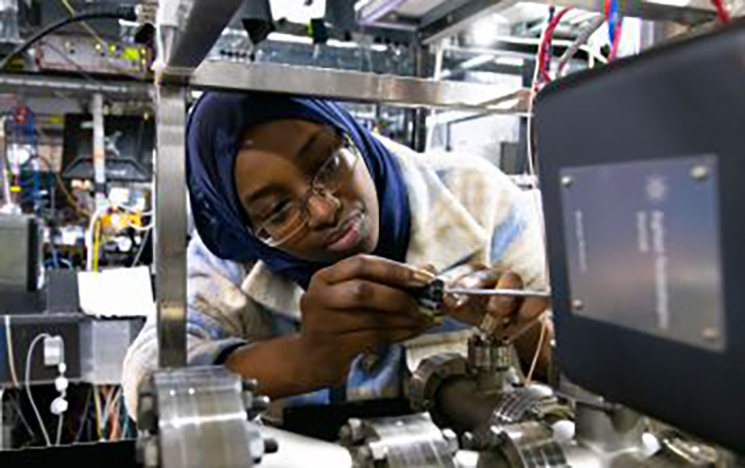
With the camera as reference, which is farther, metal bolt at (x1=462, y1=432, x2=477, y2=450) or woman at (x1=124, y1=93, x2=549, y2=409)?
woman at (x1=124, y1=93, x2=549, y2=409)

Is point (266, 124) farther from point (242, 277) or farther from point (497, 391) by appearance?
point (497, 391)

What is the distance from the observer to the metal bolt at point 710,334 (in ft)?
0.86

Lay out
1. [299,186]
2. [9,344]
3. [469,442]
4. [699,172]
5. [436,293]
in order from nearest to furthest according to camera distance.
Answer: [699,172], [469,442], [436,293], [299,186], [9,344]

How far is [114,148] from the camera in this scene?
2654mm

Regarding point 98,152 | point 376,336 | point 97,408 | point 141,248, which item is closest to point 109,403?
point 97,408

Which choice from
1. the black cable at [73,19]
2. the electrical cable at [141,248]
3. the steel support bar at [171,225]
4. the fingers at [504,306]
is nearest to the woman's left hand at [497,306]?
the fingers at [504,306]

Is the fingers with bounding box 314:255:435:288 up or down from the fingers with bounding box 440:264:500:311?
up

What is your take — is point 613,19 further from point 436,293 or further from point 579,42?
point 436,293

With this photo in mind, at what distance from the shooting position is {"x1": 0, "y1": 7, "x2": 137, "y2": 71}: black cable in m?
1.75

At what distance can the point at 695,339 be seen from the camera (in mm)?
272

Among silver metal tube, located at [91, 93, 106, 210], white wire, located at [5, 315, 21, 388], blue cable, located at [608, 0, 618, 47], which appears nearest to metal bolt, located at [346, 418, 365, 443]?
blue cable, located at [608, 0, 618, 47]

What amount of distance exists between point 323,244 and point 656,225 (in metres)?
0.64

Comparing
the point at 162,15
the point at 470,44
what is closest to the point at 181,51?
the point at 162,15

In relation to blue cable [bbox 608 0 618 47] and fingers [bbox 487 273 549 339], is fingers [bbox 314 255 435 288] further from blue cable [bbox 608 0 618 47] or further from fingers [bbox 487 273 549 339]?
blue cable [bbox 608 0 618 47]
